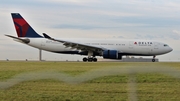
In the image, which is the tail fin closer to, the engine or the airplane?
the airplane

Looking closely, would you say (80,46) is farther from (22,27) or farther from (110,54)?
(22,27)

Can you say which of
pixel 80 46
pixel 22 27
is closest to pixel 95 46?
pixel 80 46

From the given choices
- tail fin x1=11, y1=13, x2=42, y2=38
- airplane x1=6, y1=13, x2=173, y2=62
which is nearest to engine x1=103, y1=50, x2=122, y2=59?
airplane x1=6, y1=13, x2=173, y2=62

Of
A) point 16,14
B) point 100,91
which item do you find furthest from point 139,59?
point 100,91

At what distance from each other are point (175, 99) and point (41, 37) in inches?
1700

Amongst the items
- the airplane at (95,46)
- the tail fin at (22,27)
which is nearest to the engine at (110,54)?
the airplane at (95,46)

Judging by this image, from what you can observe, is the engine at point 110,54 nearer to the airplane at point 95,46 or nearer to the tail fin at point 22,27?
the airplane at point 95,46

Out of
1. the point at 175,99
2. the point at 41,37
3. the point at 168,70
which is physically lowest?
the point at 175,99

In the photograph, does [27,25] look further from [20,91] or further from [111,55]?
[20,91]

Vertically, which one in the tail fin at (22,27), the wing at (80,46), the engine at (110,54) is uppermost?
the tail fin at (22,27)

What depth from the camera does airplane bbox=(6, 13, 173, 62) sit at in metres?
50.0

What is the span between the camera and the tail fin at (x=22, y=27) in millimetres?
53812

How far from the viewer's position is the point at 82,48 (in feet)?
165

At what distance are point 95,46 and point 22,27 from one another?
34.5ft
